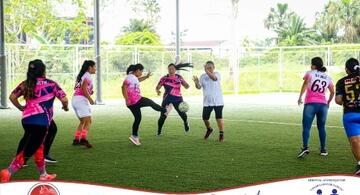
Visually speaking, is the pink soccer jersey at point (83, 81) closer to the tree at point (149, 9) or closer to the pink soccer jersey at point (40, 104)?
the pink soccer jersey at point (40, 104)

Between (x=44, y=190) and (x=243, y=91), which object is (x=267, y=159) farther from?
(x=243, y=91)

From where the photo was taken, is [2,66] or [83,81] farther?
[2,66]

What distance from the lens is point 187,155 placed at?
31.0 feet

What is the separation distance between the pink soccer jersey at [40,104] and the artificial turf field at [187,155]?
913 mm

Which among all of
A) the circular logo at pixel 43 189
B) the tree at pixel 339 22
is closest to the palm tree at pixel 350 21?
the tree at pixel 339 22

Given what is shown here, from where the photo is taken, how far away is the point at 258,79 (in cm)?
3353

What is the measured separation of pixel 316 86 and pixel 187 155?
239 centimetres

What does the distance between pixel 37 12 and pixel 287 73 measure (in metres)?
15.1

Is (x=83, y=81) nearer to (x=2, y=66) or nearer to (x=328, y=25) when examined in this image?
(x=2, y=66)

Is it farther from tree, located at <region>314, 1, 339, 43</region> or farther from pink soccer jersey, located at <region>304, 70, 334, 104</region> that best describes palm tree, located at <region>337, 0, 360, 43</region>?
pink soccer jersey, located at <region>304, 70, 334, 104</region>

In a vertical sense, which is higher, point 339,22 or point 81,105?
point 339,22

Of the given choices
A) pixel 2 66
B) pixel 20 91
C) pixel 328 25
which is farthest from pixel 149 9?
pixel 20 91

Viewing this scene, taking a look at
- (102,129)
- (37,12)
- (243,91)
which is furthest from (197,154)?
(37,12)

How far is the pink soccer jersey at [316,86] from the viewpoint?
29.3ft
